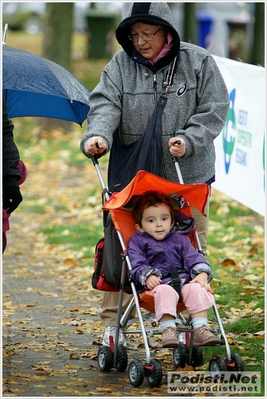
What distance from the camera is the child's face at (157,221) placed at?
5.56m

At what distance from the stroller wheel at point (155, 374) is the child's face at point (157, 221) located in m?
→ 0.80

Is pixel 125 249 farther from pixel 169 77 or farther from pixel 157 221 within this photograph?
pixel 169 77

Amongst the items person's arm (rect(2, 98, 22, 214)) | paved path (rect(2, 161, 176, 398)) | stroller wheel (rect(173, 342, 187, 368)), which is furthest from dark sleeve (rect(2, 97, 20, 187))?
stroller wheel (rect(173, 342, 187, 368))

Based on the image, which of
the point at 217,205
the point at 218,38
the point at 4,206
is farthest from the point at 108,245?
the point at 218,38

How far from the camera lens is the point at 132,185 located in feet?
17.6

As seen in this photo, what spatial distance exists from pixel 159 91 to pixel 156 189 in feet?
2.29

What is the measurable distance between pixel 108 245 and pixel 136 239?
0.23m

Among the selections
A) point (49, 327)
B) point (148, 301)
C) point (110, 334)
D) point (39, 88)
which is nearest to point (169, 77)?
point (39, 88)

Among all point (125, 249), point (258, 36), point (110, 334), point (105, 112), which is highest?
point (258, 36)

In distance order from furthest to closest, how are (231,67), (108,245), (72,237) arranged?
(72,237)
(231,67)
(108,245)

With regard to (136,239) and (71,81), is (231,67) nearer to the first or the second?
(71,81)

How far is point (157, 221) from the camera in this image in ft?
18.3

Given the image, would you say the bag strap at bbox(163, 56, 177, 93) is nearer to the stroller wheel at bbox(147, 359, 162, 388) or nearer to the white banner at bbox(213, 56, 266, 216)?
the stroller wheel at bbox(147, 359, 162, 388)

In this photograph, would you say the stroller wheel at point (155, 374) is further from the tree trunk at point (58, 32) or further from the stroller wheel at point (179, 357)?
the tree trunk at point (58, 32)
